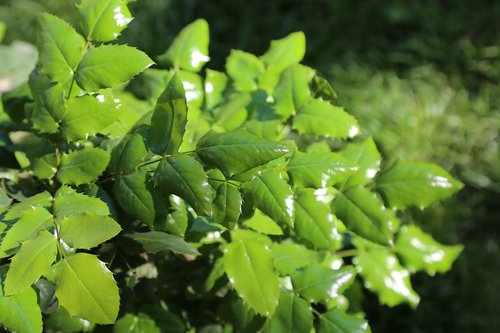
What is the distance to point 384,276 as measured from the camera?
1293 millimetres

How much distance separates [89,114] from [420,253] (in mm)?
774

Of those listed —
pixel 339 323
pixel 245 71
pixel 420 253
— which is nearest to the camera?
pixel 339 323

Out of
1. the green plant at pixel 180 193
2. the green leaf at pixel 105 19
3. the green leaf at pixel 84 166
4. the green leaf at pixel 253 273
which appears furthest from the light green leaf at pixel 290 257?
the green leaf at pixel 105 19

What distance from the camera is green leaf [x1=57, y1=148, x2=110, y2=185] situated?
0.96 metres

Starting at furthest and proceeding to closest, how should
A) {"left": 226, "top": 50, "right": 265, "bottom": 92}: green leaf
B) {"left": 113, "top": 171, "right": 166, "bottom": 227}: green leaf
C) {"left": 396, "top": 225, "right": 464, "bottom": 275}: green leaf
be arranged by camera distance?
1. {"left": 396, "top": 225, "right": 464, "bottom": 275}: green leaf
2. {"left": 226, "top": 50, "right": 265, "bottom": 92}: green leaf
3. {"left": 113, "top": 171, "right": 166, "bottom": 227}: green leaf

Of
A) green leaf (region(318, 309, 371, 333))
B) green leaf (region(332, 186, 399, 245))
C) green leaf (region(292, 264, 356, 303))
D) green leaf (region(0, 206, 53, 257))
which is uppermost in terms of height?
green leaf (region(0, 206, 53, 257))

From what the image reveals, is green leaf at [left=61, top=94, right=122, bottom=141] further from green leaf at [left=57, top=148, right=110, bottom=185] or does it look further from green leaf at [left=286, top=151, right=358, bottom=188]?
green leaf at [left=286, top=151, right=358, bottom=188]

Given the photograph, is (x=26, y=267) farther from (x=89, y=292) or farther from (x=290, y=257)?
(x=290, y=257)

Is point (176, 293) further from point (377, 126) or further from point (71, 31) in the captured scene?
point (377, 126)

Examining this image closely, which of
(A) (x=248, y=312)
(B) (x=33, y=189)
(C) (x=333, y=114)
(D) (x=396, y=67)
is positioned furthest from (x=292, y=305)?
(D) (x=396, y=67)

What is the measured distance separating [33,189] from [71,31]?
0.30 metres

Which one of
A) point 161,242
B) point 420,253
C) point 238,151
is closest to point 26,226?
point 161,242

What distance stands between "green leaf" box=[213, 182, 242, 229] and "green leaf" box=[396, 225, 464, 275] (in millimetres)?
607

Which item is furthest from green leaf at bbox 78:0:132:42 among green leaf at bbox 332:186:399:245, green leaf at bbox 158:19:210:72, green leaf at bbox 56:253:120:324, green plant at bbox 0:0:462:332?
green leaf at bbox 332:186:399:245
